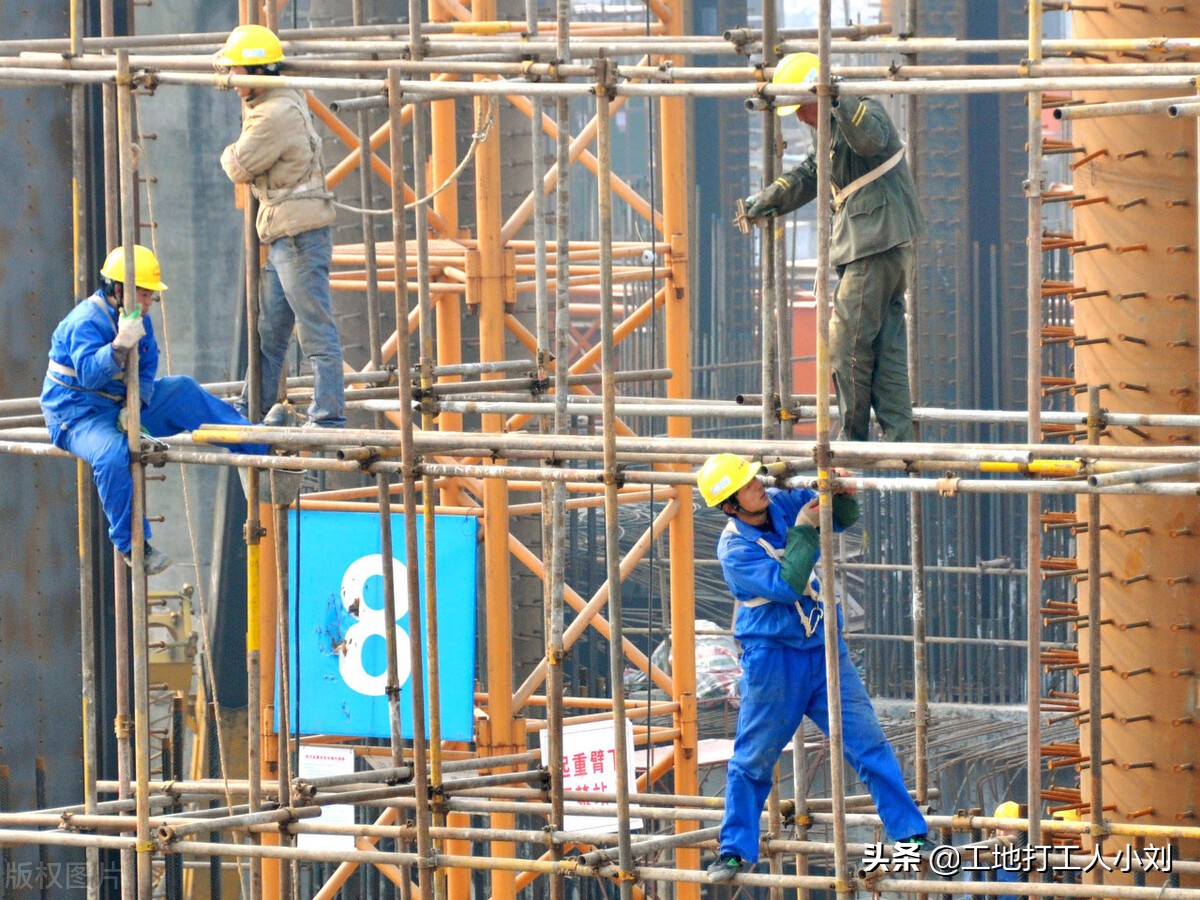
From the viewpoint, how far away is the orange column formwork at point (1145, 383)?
14.0 meters

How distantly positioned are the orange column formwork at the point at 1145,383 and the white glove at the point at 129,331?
6.69 m

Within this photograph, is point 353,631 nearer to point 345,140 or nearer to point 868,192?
point 345,140

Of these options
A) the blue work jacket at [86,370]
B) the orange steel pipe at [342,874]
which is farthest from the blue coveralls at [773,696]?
the orange steel pipe at [342,874]

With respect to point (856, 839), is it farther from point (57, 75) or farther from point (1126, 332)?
point (57, 75)

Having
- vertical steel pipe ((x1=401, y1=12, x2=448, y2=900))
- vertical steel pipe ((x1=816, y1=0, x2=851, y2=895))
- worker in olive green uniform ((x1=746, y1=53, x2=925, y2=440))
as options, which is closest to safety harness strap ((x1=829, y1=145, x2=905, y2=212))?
worker in olive green uniform ((x1=746, y1=53, x2=925, y2=440))

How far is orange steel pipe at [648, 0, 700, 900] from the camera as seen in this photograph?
648 inches

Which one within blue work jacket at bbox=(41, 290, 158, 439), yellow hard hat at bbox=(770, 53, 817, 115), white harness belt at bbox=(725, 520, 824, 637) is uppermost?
yellow hard hat at bbox=(770, 53, 817, 115)

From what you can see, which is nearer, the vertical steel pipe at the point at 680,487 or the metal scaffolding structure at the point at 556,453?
the metal scaffolding structure at the point at 556,453

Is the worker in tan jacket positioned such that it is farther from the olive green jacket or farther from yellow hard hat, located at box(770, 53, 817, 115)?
yellow hard hat, located at box(770, 53, 817, 115)

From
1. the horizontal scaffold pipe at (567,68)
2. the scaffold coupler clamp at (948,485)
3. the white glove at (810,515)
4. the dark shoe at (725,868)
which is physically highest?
the horizontal scaffold pipe at (567,68)

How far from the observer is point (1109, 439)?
14.5 m

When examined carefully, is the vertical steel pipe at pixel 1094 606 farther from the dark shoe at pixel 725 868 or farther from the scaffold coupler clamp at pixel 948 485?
the dark shoe at pixel 725 868

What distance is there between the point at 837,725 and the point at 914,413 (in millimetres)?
2538

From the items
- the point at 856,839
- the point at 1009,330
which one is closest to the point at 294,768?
the point at 856,839
